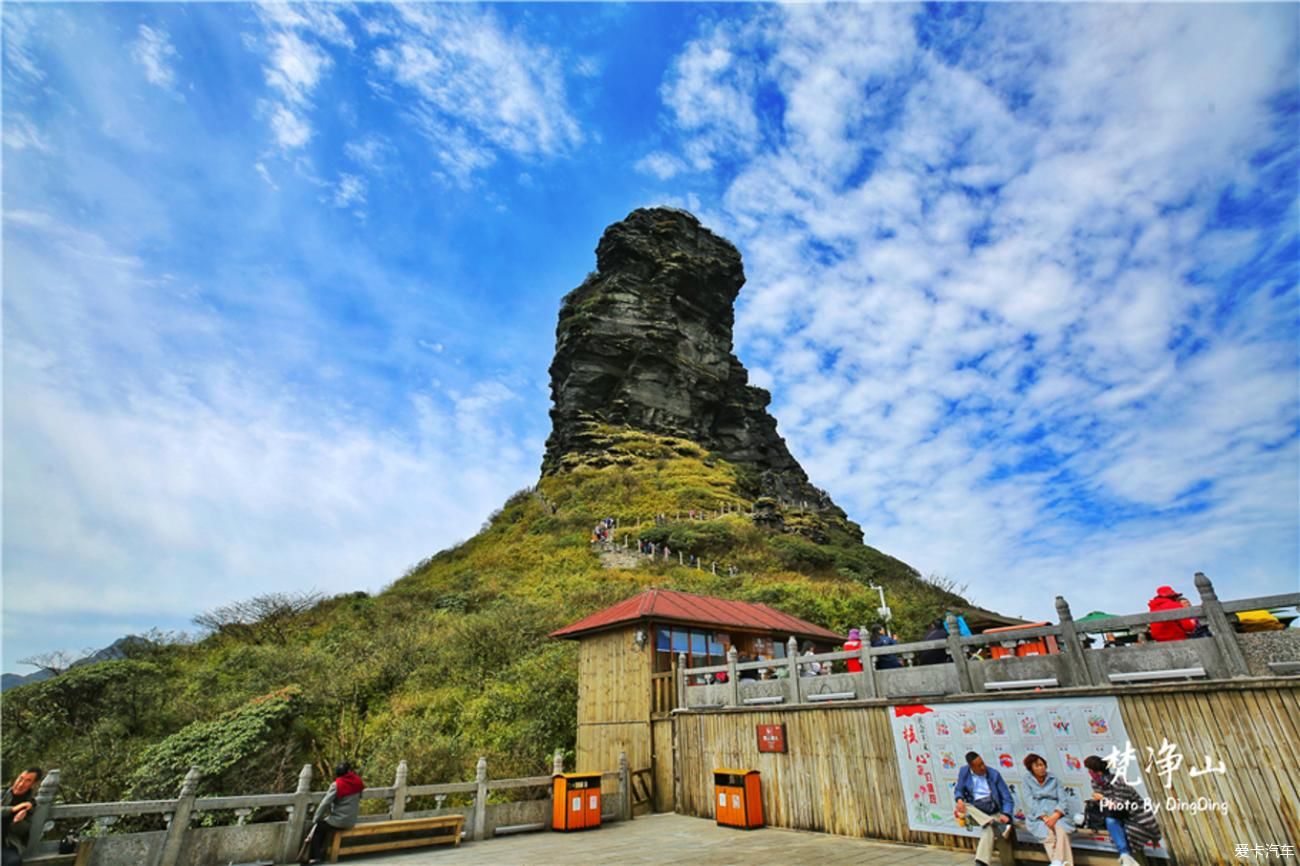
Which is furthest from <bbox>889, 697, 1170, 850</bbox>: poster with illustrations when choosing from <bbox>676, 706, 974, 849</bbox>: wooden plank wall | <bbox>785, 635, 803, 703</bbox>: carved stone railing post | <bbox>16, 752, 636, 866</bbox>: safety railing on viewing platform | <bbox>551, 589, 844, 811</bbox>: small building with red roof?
<bbox>16, 752, 636, 866</bbox>: safety railing on viewing platform

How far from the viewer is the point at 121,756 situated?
586 inches

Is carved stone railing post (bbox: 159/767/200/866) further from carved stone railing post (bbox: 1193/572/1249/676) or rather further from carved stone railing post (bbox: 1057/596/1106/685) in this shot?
carved stone railing post (bbox: 1193/572/1249/676)

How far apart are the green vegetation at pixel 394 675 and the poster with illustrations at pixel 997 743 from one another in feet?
31.3

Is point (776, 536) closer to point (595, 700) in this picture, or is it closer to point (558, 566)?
point (558, 566)

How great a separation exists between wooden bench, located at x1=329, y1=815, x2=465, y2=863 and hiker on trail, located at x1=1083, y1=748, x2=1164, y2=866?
9531 millimetres

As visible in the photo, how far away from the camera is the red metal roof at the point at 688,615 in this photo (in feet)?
46.4

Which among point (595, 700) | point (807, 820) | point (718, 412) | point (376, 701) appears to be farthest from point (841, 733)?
point (718, 412)

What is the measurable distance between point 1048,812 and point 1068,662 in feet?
6.02

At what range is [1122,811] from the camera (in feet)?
21.8

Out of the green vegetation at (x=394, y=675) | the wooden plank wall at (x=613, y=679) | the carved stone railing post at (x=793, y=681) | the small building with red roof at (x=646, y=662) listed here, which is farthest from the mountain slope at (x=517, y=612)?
the carved stone railing post at (x=793, y=681)

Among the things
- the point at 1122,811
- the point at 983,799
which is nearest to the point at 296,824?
the point at 983,799

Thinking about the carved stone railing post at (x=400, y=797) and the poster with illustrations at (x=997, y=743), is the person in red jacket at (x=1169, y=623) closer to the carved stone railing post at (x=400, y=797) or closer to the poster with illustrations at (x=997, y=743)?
the poster with illustrations at (x=997, y=743)

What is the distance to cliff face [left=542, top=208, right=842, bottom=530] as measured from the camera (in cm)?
6625

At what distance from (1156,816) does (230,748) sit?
17.9m
